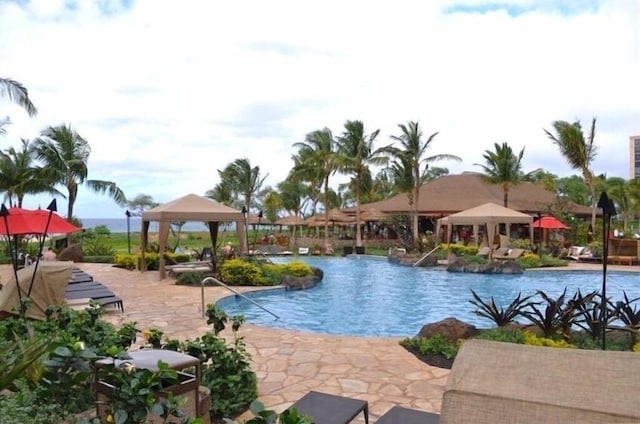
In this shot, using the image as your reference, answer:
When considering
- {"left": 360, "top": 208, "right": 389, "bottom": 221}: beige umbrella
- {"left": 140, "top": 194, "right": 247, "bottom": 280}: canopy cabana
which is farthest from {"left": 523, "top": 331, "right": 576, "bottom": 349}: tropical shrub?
{"left": 360, "top": 208, "right": 389, "bottom": 221}: beige umbrella

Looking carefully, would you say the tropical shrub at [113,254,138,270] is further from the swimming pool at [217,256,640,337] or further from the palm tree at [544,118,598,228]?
the palm tree at [544,118,598,228]

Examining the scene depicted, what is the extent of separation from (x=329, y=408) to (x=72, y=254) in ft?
65.4

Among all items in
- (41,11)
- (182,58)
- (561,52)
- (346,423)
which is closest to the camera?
(346,423)

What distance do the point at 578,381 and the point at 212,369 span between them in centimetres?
345

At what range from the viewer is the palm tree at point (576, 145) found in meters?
26.6

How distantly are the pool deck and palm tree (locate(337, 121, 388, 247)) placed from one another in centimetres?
2132

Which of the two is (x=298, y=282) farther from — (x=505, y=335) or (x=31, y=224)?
(x=505, y=335)

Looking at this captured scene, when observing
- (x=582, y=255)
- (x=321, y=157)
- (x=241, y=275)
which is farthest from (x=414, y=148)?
(x=241, y=275)

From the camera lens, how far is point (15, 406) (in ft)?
10.5

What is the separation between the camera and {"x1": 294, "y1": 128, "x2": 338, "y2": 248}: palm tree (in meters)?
31.2

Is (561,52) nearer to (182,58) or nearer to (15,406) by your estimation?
(182,58)

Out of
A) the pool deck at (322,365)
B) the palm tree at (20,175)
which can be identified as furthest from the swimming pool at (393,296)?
the palm tree at (20,175)

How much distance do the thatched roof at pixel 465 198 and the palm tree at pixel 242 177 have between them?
24.5 ft

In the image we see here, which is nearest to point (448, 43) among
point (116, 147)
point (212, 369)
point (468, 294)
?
point (468, 294)
